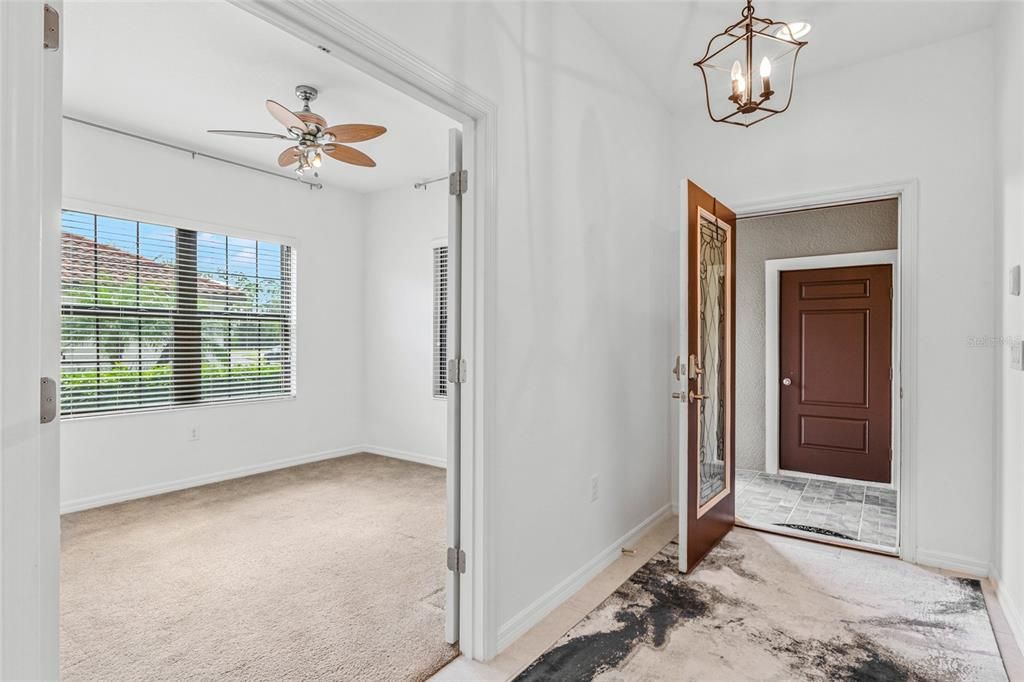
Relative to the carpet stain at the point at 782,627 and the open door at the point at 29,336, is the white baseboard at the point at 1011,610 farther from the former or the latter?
the open door at the point at 29,336

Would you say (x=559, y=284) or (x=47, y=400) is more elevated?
(x=559, y=284)

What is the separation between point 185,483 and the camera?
436 cm

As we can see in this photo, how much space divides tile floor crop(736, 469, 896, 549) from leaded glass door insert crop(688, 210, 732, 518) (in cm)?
69

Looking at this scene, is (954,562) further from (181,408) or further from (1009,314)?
(181,408)

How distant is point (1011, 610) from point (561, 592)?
6.00 ft

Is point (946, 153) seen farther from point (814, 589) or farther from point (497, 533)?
point (497, 533)

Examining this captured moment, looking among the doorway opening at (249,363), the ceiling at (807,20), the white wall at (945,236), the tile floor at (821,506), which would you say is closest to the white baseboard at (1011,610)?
the white wall at (945,236)

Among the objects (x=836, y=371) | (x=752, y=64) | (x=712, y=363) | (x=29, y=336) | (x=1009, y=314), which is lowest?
(x=836, y=371)

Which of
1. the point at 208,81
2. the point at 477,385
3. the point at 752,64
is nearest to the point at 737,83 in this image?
the point at 752,64

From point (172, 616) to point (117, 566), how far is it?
804 millimetres

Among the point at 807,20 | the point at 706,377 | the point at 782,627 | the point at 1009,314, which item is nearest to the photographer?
the point at 782,627

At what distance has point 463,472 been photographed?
2.04m

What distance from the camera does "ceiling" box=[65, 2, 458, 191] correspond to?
268 centimetres

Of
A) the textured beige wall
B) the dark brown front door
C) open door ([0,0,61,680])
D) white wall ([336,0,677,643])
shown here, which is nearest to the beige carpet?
white wall ([336,0,677,643])
